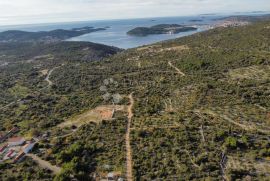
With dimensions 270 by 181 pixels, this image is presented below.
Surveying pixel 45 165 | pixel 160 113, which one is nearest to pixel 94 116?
pixel 160 113

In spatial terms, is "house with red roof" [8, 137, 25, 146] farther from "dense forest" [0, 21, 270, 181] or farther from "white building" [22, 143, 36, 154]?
"dense forest" [0, 21, 270, 181]

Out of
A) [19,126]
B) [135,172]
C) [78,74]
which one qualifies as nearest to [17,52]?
[78,74]

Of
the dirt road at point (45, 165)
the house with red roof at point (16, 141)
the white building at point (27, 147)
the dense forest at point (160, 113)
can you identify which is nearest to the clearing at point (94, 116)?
the dense forest at point (160, 113)

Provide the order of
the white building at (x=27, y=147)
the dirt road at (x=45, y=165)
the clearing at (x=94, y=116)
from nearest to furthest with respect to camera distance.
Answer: the dirt road at (x=45, y=165) → the white building at (x=27, y=147) → the clearing at (x=94, y=116)

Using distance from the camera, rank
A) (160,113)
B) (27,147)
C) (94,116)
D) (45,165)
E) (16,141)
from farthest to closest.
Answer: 1. (94,116)
2. (160,113)
3. (16,141)
4. (27,147)
5. (45,165)

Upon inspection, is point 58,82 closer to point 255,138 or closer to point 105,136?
point 105,136

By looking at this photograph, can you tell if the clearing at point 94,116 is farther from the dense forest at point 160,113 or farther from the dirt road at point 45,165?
the dirt road at point 45,165

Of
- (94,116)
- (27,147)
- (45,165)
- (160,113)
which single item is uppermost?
(160,113)

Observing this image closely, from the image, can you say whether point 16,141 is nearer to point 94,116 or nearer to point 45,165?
point 45,165
